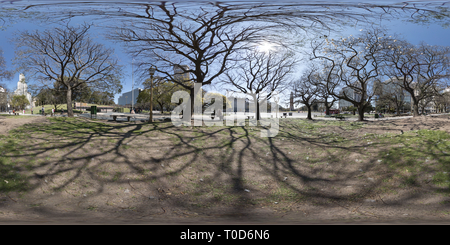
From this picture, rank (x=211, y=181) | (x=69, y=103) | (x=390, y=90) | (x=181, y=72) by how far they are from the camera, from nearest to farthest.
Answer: (x=211, y=181) → (x=69, y=103) → (x=181, y=72) → (x=390, y=90)

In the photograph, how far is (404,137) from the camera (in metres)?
3.98

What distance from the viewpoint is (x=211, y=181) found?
3.25m

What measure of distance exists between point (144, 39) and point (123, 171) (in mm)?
2965

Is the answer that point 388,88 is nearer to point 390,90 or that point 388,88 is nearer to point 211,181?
point 390,90

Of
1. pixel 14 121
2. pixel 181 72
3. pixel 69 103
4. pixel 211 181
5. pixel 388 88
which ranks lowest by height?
pixel 211 181

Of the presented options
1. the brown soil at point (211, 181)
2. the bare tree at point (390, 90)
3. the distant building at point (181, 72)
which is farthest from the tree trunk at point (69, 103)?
the bare tree at point (390, 90)

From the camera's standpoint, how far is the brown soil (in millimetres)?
2229

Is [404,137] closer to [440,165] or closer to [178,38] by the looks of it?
[440,165]

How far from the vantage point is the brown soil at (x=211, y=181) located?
7.31 feet

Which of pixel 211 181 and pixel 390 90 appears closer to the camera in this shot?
pixel 211 181

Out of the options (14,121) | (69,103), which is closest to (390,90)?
(69,103)

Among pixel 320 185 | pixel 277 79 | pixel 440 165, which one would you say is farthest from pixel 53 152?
pixel 277 79

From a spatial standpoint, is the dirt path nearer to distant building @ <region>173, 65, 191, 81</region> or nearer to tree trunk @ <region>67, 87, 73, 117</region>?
tree trunk @ <region>67, 87, 73, 117</region>

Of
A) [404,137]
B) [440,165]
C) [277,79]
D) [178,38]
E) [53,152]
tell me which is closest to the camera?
[440,165]
